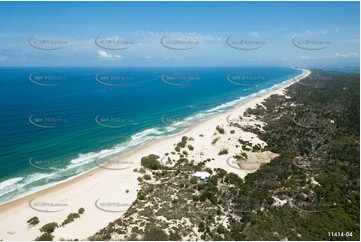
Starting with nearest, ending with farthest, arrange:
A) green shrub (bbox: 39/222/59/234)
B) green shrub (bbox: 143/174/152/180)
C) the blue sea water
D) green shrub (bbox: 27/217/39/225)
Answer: green shrub (bbox: 39/222/59/234)
green shrub (bbox: 27/217/39/225)
green shrub (bbox: 143/174/152/180)
the blue sea water

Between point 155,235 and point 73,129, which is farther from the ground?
point 73,129

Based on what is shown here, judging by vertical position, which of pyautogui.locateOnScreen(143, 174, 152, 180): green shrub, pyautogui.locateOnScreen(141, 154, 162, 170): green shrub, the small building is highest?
the small building

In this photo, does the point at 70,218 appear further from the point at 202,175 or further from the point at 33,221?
the point at 202,175

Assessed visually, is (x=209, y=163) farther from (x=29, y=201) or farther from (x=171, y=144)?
(x=29, y=201)

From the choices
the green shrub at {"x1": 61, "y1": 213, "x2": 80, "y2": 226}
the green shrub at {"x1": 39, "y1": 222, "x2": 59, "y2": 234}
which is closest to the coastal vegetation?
the green shrub at {"x1": 61, "y1": 213, "x2": 80, "y2": 226}

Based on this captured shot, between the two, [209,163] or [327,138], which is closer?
[209,163]

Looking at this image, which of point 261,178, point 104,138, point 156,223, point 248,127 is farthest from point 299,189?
point 104,138

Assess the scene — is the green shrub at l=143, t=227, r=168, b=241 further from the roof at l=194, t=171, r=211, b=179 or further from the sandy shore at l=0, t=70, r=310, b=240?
the roof at l=194, t=171, r=211, b=179

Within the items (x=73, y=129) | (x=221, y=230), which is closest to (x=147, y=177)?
(x=221, y=230)
